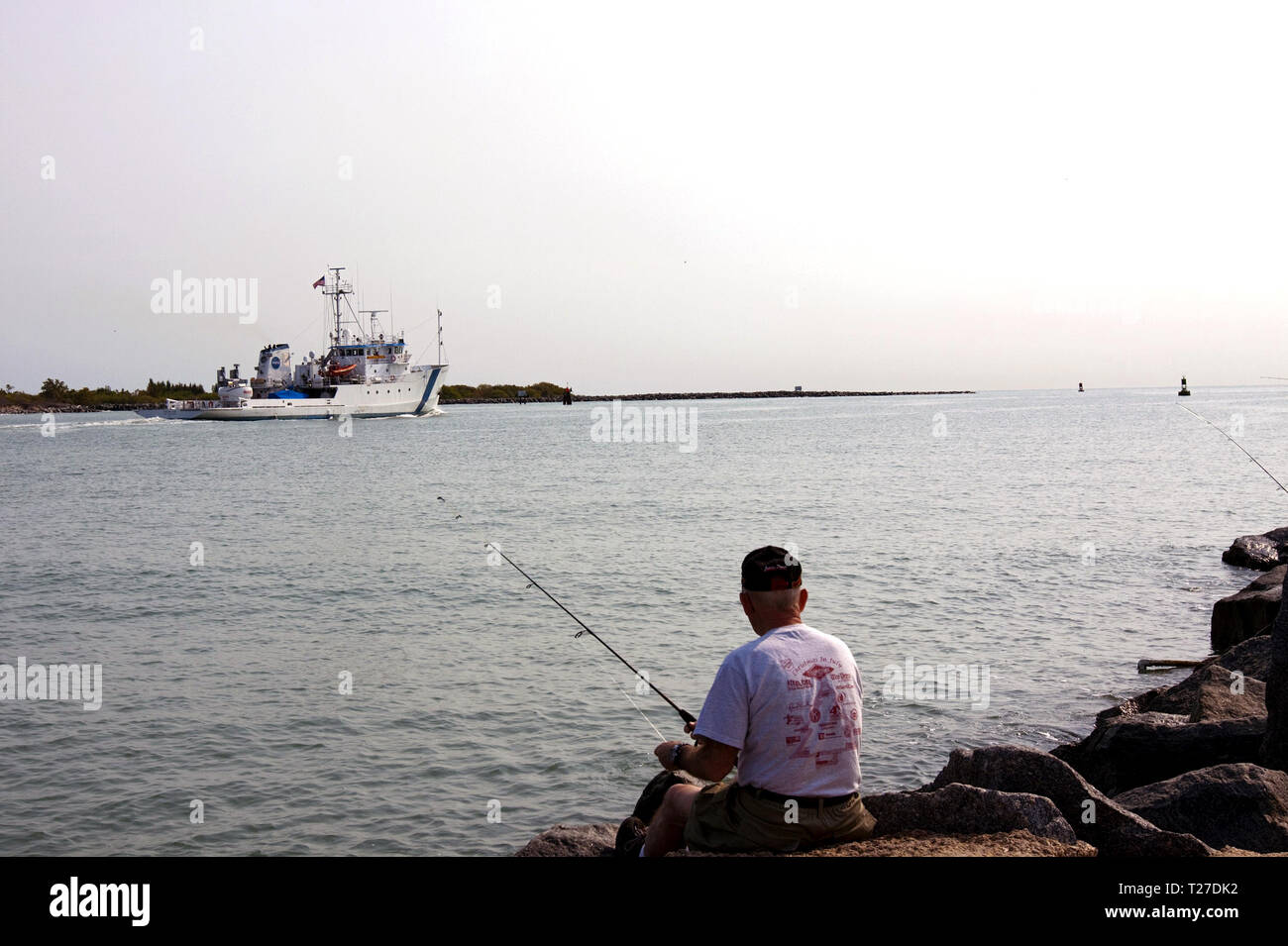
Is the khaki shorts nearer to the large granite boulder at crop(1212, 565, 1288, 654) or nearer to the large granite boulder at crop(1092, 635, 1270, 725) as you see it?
the large granite boulder at crop(1092, 635, 1270, 725)

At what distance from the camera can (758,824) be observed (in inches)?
152

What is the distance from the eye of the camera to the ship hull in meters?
94.2

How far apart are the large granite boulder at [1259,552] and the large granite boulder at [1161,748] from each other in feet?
39.5

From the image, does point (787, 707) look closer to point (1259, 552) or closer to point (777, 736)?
point (777, 736)

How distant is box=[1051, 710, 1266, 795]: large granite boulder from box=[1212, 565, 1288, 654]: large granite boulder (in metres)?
4.46

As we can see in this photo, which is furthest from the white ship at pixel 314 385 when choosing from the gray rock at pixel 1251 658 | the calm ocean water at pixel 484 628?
the gray rock at pixel 1251 658

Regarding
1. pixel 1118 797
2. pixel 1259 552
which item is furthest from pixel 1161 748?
pixel 1259 552

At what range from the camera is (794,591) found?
3854mm

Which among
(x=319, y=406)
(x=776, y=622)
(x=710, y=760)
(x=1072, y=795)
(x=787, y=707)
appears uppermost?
(x=319, y=406)

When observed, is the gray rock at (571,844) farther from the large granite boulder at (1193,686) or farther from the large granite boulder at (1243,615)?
the large granite boulder at (1243,615)

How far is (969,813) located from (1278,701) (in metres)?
2.52

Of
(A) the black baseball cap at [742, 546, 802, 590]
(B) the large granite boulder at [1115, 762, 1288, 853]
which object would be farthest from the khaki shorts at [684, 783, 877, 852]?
(B) the large granite boulder at [1115, 762, 1288, 853]
